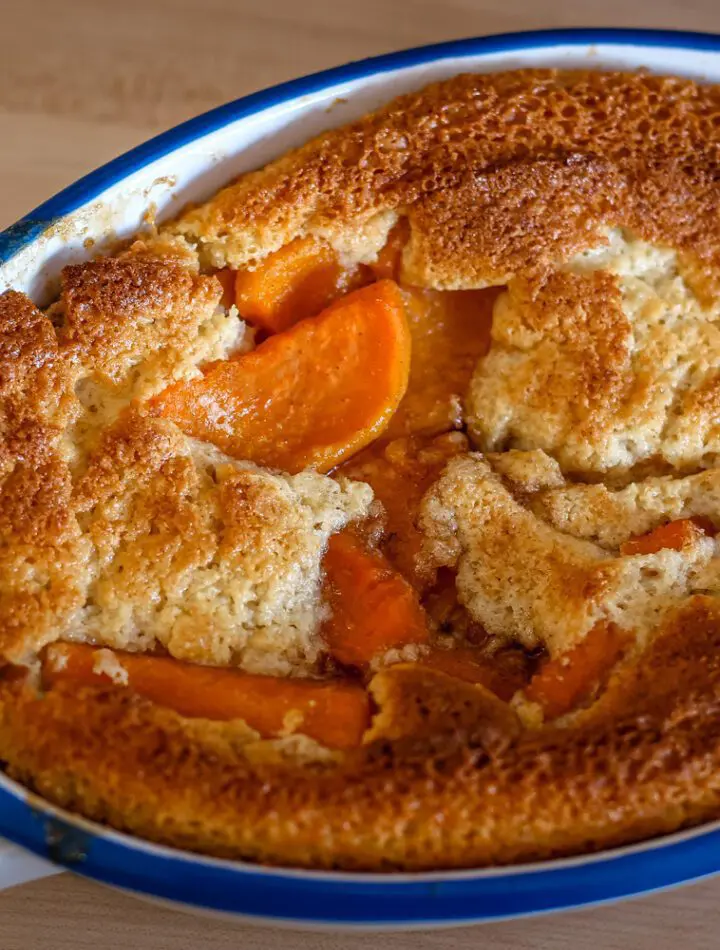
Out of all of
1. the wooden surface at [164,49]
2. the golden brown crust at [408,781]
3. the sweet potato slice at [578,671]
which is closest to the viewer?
the golden brown crust at [408,781]

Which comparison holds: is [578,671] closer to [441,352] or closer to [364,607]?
[364,607]

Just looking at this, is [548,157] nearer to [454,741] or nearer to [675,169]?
[675,169]

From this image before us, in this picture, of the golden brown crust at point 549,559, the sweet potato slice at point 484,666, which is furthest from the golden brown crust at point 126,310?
the sweet potato slice at point 484,666

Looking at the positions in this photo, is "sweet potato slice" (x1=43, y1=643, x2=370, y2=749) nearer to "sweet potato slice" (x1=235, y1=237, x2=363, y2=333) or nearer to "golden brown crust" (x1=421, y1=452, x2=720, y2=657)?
"golden brown crust" (x1=421, y1=452, x2=720, y2=657)

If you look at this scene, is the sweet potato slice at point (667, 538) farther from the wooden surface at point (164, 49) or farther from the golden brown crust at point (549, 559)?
the wooden surface at point (164, 49)

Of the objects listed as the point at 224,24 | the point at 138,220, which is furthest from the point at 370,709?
the point at 224,24

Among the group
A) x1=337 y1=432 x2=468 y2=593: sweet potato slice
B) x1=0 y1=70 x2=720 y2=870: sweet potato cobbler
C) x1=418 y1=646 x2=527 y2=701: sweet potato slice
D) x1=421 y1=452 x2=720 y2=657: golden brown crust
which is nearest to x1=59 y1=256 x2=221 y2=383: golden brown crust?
x1=0 y1=70 x2=720 y2=870: sweet potato cobbler

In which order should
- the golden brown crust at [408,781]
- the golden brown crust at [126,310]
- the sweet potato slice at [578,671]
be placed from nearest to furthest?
the golden brown crust at [408,781]
the sweet potato slice at [578,671]
the golden brown crust at [126,310]
